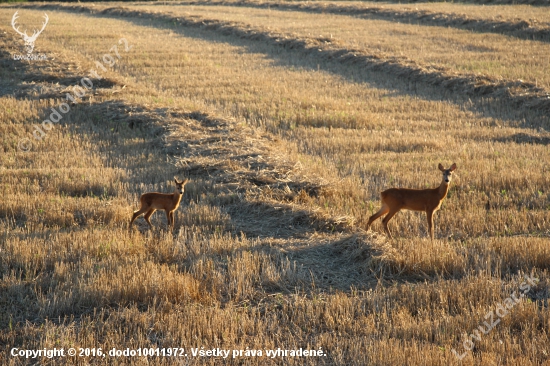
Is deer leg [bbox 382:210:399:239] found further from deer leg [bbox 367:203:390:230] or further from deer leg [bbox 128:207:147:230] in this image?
deer leg [bbox 128:207:147:230]

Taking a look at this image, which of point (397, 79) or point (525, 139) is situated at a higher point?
point (397, 79)

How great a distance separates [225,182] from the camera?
30.2 ft

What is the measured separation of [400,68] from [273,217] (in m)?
12.9

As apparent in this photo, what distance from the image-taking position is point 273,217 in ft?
25.8

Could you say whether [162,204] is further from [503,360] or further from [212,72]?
[212,72]

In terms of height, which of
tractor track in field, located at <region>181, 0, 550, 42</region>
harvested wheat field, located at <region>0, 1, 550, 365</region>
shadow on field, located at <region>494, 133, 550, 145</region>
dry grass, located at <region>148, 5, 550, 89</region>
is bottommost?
harvested wheat field, located at <region>0, 1, 550, 365</region>

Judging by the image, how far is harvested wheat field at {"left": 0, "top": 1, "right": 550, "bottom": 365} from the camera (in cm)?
495

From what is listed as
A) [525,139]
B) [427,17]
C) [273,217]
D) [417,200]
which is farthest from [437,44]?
[273,217]

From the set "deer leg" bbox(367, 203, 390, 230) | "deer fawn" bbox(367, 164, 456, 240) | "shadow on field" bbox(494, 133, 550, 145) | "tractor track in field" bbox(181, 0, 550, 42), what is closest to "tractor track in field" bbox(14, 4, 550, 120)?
"shadow on field" bbox(494, 133, 550, 145)

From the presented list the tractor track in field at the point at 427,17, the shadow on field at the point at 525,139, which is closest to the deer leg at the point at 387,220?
the shadow on field at the point at 525,139

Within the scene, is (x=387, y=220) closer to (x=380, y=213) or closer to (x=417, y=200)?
(x=380, y=213)

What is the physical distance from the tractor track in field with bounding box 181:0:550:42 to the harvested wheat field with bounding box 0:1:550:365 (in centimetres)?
657

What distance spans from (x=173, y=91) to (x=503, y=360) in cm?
1405

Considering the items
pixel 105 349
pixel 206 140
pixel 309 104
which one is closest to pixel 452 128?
pixel 309 104
